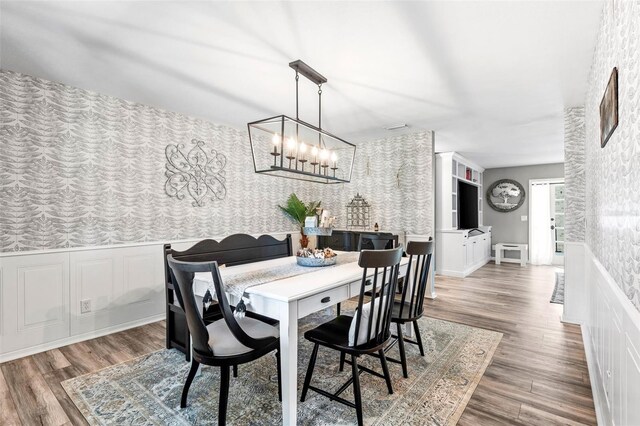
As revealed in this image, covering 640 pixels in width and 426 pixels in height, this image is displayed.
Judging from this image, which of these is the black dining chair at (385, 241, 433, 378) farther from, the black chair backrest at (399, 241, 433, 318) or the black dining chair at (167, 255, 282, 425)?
the black dining chair at (167, 255, 282, 425)

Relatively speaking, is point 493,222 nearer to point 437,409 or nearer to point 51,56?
point 437,409

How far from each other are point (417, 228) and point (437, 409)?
304 cm

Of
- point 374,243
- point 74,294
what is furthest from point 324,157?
point 74,294

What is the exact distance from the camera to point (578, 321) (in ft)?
11.3

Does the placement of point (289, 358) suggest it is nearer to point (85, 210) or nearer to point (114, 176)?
point (85, 210)

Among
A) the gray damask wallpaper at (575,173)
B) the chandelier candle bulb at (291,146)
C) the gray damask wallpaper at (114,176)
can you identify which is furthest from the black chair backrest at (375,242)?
the gray damask wallpaper at (575,173)

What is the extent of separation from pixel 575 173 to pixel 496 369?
236 centimetres

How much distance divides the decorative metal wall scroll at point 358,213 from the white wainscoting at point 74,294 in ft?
9.51

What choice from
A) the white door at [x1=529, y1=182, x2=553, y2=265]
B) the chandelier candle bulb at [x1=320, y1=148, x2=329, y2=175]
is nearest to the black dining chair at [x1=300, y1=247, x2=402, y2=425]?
the chandelier candle bulb at [x1=320, y1=148, x2=329, y2=175]

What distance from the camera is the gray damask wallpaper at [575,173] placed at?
134 inches

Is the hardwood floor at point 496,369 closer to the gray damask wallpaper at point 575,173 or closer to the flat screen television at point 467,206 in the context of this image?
Result: the gray damask wallpaper at point 575,173

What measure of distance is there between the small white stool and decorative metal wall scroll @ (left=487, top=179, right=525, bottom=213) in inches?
35.6

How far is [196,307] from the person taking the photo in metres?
1.67

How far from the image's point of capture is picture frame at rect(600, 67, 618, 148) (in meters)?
1.39
